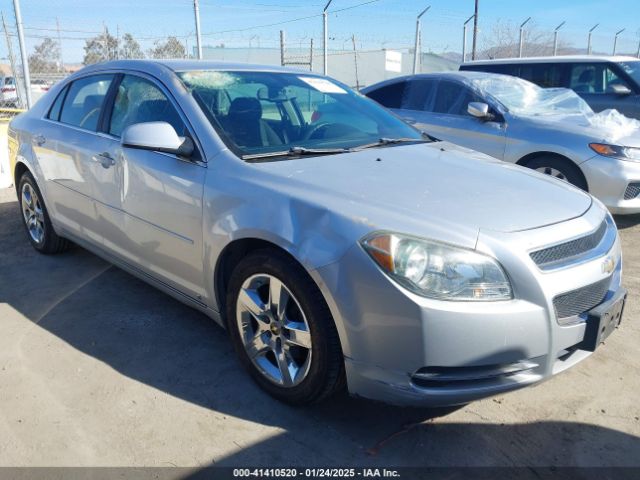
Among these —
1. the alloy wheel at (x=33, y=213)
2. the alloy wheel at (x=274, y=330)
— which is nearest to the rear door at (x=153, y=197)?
the alloy wheel at (x=274, y=330)

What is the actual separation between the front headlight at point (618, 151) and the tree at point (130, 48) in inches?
395

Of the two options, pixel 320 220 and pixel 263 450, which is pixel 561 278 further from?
pixel 263 450

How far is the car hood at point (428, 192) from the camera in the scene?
221 centimetres

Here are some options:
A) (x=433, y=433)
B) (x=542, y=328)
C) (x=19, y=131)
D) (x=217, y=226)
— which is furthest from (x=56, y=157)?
(x=542, y=328)

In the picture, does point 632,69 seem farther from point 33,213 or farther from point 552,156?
point 33,213

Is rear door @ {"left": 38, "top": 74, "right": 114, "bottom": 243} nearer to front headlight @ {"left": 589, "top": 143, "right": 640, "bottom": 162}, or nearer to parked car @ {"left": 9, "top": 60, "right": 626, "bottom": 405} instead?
parked car @ {"left": 9, "top": 60, "right": 626, "bottom": 405}

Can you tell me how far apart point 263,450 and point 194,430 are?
0.35 m

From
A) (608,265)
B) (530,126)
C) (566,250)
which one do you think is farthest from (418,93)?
(566,250)

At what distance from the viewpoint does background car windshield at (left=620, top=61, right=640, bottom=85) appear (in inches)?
310

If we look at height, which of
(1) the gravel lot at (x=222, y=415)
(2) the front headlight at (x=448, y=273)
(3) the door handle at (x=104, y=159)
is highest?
(3) the door handle at (x=104, y=159)

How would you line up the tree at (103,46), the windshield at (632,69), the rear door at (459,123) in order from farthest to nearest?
1. the tree at (103,46)
2. the windshield at (632,69)
3. the rear door at (459,123)

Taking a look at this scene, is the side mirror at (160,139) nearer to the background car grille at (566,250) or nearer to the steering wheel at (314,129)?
the steering wheel at (314,129)

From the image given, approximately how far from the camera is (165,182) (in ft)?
9.87

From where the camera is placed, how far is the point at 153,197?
3.09 meters
